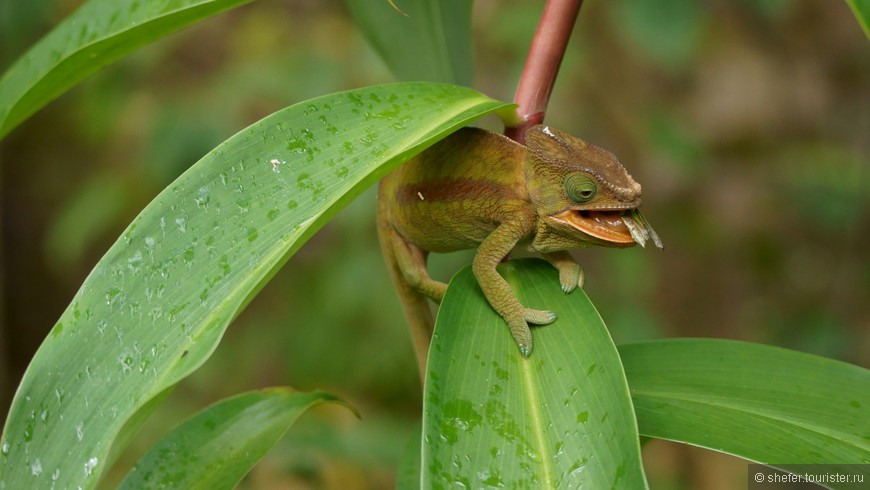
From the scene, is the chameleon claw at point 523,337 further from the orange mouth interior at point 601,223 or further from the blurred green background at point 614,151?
the blurred green background at point 614,151

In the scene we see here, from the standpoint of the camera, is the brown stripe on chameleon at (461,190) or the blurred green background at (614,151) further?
the blurred green background at (614,151)

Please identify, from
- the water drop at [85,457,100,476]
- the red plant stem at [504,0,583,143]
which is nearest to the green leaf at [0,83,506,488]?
the water drop at [85,457,100,476]

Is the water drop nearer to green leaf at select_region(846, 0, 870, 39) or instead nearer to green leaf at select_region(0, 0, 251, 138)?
green leaf at select_region(0, 0, 251, 138)

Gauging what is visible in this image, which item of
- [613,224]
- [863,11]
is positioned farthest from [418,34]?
[863,11]

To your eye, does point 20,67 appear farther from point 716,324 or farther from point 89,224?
point 716,324

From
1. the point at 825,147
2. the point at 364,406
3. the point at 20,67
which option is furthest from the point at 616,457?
the point at 825,147

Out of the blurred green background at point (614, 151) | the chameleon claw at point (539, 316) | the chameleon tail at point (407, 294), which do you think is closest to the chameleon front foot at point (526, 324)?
the chameleon claw at point (539, 316)

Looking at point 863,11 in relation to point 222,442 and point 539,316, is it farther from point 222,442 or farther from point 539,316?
point 222,442
